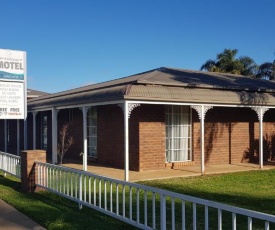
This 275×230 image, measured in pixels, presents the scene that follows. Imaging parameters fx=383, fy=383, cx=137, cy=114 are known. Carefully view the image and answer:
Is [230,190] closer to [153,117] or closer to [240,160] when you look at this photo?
[153,117]

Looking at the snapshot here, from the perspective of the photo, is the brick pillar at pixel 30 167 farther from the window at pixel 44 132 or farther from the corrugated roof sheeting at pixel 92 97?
the window at pixel 44 132

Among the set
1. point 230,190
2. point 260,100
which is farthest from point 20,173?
point 260,100

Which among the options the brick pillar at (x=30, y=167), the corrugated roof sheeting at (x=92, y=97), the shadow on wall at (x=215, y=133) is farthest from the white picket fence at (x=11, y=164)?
the shadow on wall at (x=215, y=133)

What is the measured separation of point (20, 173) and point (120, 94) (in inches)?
141

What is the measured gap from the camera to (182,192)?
31.3ft

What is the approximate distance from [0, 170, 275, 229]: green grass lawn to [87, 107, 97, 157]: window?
192 inches

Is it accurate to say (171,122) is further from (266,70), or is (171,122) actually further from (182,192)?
(266,70)

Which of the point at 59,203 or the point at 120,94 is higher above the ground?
the point at 120,94

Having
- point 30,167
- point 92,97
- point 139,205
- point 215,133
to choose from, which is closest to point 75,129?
point 92,97

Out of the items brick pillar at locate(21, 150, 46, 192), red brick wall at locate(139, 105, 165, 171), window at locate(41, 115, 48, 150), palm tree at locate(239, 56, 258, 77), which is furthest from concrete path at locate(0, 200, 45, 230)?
palm tree at locate(239, 56, 258, 77)

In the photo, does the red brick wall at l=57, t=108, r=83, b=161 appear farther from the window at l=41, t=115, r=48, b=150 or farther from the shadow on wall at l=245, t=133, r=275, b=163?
the shadow on wall at l=245, t=133, r=275, b=163

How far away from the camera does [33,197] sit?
8953 mm

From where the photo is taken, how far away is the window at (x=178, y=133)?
47.7 ft

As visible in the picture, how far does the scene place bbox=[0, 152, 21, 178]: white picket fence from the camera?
10.8 meters
